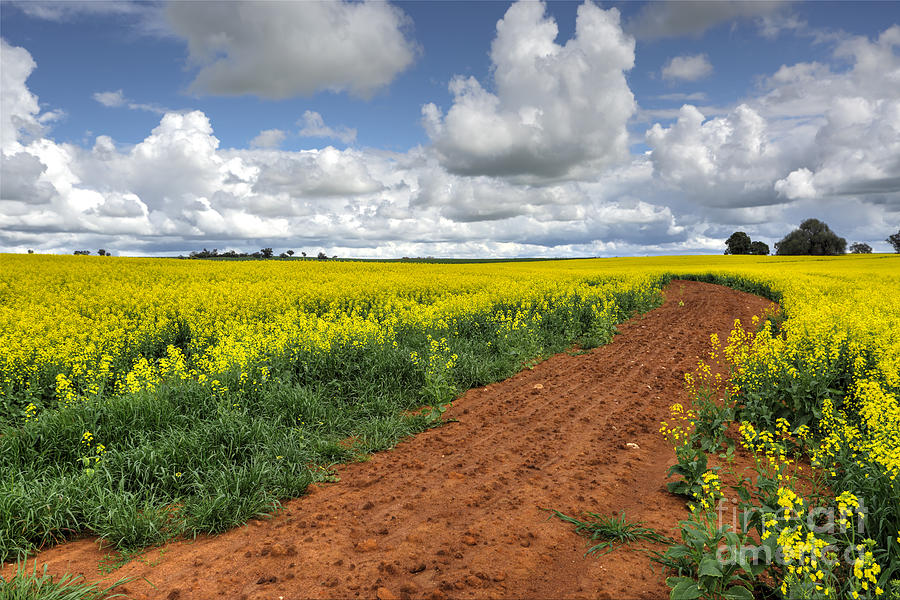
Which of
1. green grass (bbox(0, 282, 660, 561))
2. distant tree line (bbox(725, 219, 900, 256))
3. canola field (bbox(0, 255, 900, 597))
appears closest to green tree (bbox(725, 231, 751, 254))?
distant tree line (bbox(725, 219, 900, 256))

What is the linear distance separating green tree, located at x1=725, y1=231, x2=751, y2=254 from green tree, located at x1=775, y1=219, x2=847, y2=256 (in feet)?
19.9

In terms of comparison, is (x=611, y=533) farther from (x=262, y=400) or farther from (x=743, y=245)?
(x=743, y=245)

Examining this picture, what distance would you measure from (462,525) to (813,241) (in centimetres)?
11574

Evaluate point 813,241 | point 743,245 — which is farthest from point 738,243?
point 813,241

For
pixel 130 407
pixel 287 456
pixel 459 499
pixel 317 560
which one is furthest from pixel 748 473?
pixel 130 407

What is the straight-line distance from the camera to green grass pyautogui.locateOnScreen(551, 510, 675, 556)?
3.74 meters

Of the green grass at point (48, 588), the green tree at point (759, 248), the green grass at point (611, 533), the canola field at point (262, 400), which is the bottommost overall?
the green grass at point (48, 588)

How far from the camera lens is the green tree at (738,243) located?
328 ft

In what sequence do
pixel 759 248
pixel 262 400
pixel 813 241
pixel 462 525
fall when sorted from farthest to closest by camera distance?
pixel 759 248 → pixel 813 241 → pixel 262 400 → pixel 462 525

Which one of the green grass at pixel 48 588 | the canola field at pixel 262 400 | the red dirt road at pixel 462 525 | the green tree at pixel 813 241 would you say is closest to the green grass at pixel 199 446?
the canola field at pixel 262 400

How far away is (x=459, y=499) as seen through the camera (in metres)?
4.61

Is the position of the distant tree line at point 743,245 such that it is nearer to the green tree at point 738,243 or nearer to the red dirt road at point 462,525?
the green tree at point 738,243

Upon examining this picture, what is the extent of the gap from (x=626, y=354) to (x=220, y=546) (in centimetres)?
923

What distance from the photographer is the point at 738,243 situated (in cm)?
10031
